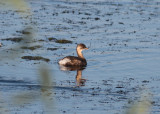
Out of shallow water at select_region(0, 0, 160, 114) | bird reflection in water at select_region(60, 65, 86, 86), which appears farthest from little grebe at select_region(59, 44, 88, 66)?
shallow water at select_region(0, 0, 160, 114)

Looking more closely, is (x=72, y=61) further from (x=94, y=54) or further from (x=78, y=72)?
(x=94, y=54)

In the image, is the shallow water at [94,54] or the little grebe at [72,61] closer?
the shallow water at [94,54]

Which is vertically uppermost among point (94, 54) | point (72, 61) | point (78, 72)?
point (94, 54)

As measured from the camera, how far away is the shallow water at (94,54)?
8.66 metres

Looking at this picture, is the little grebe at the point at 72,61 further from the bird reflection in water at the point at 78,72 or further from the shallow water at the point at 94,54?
the shallow water at the point at 94,54

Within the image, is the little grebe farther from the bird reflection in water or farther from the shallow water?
the shallow water

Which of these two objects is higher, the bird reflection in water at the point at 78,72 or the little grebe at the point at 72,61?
the little grebe at the point at 72,61

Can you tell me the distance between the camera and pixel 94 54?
1539 centimetres

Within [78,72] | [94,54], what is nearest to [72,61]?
[78,72]

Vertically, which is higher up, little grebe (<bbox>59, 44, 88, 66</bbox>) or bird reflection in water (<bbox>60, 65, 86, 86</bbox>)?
little grebe (<bbox>59, 44, 88, 66</bbox>)

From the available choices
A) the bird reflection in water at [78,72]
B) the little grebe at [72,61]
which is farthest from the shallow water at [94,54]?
the little grebe at [72,61]

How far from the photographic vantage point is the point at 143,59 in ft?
48.4

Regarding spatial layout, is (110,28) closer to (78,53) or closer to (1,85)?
(78,53)

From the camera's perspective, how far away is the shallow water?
28.4 ft
